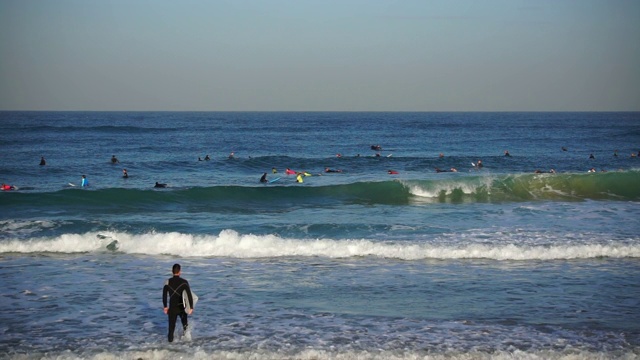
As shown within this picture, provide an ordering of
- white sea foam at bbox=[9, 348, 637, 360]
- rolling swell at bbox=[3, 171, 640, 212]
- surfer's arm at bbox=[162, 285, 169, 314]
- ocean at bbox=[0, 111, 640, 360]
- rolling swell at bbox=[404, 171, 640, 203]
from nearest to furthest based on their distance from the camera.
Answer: white sea foam at bbox=[9, 348, 637, 360] < surfer's arm at bbox=[162, 285, 169, 314] < ocean at bbox=[0, 111, 640, 360] < rolling swell at bbox=[3, 171, 640, 212] < rolling swell at bbox=[404, 171, 640, 203]

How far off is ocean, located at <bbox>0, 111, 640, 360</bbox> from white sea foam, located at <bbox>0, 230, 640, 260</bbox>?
0.23ft

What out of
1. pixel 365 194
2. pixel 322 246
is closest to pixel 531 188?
pixel 365 194

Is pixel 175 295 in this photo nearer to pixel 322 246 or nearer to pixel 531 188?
pixel 322 246

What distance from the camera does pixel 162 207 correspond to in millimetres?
31859

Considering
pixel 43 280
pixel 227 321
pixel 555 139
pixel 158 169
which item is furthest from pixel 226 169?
pixel 555 139

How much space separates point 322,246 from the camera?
2262 centimetres

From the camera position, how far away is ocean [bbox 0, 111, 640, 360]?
552 inches

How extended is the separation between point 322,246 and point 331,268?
2.56m

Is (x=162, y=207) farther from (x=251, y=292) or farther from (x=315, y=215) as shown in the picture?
(x=251, y=292)

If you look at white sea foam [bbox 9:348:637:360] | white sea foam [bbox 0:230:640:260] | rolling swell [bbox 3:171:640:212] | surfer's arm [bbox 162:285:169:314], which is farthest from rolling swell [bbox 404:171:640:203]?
surfer's arm [bbox 162:285:169:314]

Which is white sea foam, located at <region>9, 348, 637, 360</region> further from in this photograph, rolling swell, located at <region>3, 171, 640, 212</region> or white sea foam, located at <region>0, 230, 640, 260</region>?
rolling swell, located at <region>3, 171, 640, 212</region>

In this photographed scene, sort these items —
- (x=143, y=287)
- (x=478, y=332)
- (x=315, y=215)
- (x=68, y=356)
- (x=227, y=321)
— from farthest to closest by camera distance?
1. (x=315, y=215)
2. (x=143, y=287)
3. (x=227, y=321)
4. (x=478, y=332)
5. (x=68, y=356)

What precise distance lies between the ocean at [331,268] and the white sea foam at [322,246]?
0.23ft

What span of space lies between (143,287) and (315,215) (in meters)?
12.3
